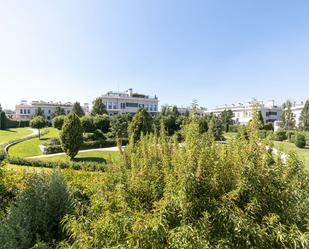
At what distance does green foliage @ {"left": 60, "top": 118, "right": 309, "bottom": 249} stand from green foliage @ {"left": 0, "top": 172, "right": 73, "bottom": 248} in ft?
3.69

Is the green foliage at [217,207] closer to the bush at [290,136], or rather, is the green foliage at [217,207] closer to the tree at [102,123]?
the tree at [102,123]

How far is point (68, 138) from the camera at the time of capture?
17.6 metres

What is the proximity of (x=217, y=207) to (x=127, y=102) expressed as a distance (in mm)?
54877

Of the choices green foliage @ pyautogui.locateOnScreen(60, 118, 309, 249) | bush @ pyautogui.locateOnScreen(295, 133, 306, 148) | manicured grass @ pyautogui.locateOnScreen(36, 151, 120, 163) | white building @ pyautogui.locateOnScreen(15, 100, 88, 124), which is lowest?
manicured grass @ pyautogui.locateOnScreen(36, 151, 120, 163)

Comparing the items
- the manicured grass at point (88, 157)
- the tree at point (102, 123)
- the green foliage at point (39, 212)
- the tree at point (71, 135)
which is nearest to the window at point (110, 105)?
the tree at point (102, 123)

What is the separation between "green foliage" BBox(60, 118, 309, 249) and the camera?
2133 mm

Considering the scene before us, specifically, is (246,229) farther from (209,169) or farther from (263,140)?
(263,140)

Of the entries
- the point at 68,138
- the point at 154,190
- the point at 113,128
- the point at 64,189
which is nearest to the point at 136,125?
the point at 68,138

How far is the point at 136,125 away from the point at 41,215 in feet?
58.6

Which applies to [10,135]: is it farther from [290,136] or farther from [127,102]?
[290,136]

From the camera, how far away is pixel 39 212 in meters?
3.96

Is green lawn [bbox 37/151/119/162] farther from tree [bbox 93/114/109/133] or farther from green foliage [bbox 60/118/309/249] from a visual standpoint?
green foliage [bbox 60/118/309/249]

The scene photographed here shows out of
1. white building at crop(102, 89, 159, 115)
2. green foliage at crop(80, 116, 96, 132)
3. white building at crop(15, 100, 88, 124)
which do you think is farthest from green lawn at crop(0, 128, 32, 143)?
white building at crop(15, 100, 88, 124)

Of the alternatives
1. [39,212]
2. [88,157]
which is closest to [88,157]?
[88,157]
